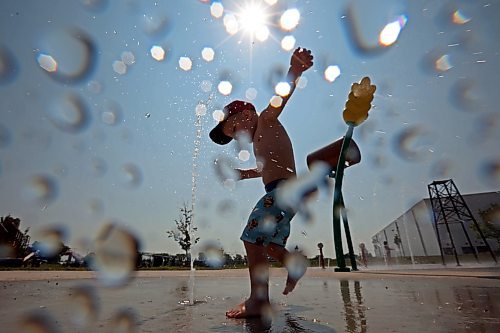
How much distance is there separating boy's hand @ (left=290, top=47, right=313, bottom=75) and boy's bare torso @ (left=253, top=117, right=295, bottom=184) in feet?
→ 1.72

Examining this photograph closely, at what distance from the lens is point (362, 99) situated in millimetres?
6285

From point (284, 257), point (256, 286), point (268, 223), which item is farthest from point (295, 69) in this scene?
point (256, 286)

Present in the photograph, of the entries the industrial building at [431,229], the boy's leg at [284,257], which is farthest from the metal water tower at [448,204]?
the boy's leg at [284,257]

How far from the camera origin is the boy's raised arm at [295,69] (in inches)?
116

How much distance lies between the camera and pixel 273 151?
2.91m

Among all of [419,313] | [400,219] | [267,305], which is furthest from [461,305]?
[400,219]

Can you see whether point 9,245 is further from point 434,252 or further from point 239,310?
point 434,252

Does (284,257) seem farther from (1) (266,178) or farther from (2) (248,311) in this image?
(1) (266,178)

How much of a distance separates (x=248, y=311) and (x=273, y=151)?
54.9 inches

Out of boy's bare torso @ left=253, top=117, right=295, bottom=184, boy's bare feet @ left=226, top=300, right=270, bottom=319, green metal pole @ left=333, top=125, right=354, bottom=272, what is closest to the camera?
boy's bare feet @ left=226, top=300, right=270, bottom=319

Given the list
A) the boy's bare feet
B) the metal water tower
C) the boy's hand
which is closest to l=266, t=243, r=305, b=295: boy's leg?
the boy's bare feet

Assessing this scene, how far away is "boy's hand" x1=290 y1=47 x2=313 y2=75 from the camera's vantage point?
2.95 meters

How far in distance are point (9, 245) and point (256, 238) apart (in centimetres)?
2446

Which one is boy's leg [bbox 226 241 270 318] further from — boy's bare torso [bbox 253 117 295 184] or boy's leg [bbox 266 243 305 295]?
boy's bare torso [bbox 253 117 295 184]
